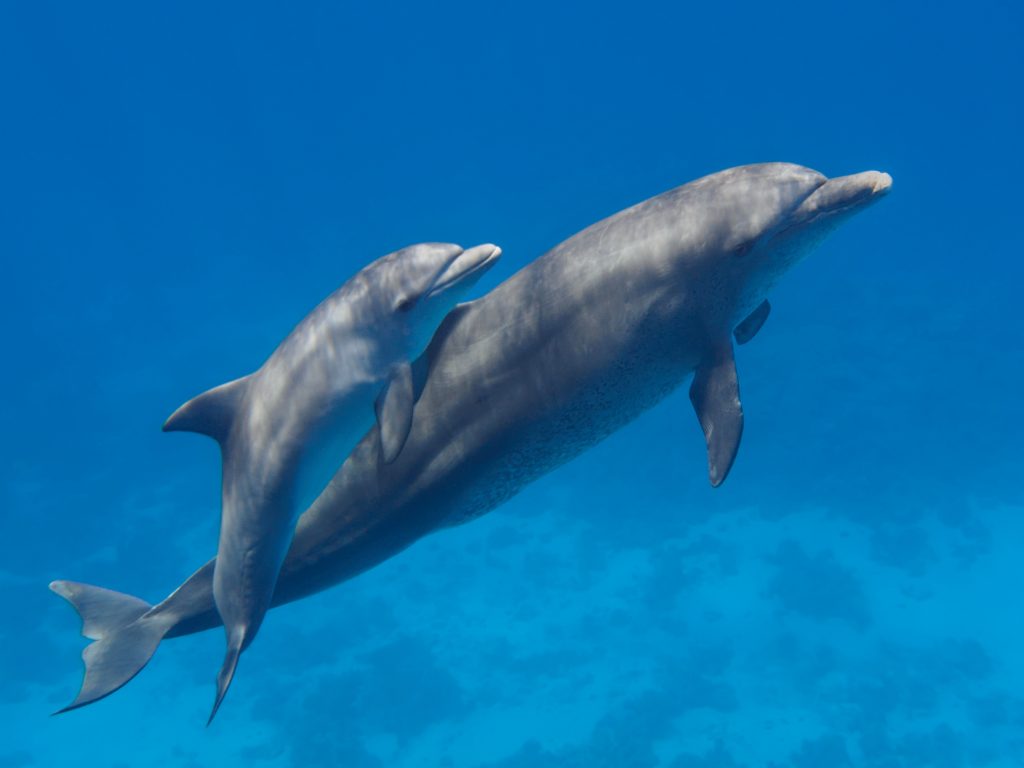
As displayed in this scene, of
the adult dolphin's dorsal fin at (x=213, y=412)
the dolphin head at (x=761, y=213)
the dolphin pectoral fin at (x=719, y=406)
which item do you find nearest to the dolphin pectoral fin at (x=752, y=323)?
the dolphin head at (x=761, y=213)

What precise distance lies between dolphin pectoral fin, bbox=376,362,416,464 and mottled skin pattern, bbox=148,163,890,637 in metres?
0.53

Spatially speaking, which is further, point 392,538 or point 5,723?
point 5,723

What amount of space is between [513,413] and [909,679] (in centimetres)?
1983

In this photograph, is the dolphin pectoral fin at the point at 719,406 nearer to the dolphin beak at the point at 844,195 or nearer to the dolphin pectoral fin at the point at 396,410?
the dolphin beak at the point at 844,195

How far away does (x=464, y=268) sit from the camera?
18.5 feet

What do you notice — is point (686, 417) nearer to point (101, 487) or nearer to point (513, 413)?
point (101, 487)

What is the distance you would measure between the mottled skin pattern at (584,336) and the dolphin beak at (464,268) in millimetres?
545

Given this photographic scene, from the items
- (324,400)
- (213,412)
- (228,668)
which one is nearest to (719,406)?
(324,400)

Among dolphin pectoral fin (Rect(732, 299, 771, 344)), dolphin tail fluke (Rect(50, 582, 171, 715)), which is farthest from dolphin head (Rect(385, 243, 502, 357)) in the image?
dolphin tail fluke (Rect(50, 582, 171, 715))

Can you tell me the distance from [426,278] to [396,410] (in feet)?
2.92

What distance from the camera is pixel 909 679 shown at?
2162cm

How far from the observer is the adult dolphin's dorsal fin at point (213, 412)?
20.1 feet

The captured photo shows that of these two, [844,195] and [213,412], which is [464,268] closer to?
[213,412]

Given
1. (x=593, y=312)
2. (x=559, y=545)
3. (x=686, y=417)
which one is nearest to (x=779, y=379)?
(x=686, y=417)
